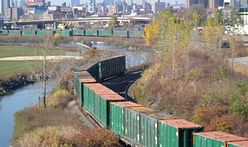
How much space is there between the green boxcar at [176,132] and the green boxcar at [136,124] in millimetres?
1431

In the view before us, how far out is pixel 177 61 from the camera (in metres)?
51.7

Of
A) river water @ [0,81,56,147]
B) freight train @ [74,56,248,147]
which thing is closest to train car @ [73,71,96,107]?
freight train @ [74,56,248,147]

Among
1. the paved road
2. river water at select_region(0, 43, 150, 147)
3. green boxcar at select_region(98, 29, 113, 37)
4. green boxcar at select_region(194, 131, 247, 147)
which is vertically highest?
green boxcar at select_region(194, 131, 247, 147)

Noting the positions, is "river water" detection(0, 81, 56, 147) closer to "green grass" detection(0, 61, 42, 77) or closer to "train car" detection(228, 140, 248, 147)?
"green grass" detection(0, 61, 42, 77)

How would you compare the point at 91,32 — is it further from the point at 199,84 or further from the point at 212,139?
the point at 212,139

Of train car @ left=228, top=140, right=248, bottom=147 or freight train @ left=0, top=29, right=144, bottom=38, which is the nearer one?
train car @ left=228, top=140, right=248, bottom=147

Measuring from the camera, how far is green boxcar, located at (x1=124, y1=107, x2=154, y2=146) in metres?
26.0

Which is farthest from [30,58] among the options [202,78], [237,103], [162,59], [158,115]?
[158,115]

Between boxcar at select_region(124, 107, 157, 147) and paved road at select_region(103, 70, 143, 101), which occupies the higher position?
boxcar at select_region(124, 107, 157, 147)

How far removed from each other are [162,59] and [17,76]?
1899 cm

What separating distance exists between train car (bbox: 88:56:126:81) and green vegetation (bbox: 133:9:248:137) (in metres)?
4.16

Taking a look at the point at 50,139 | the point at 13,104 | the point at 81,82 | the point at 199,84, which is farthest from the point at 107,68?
the point at 50,139

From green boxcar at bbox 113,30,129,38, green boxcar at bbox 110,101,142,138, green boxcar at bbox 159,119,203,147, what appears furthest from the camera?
green boxcar at bbox 113,30,129,38

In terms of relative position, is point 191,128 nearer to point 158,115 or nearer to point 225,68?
point 158,115
